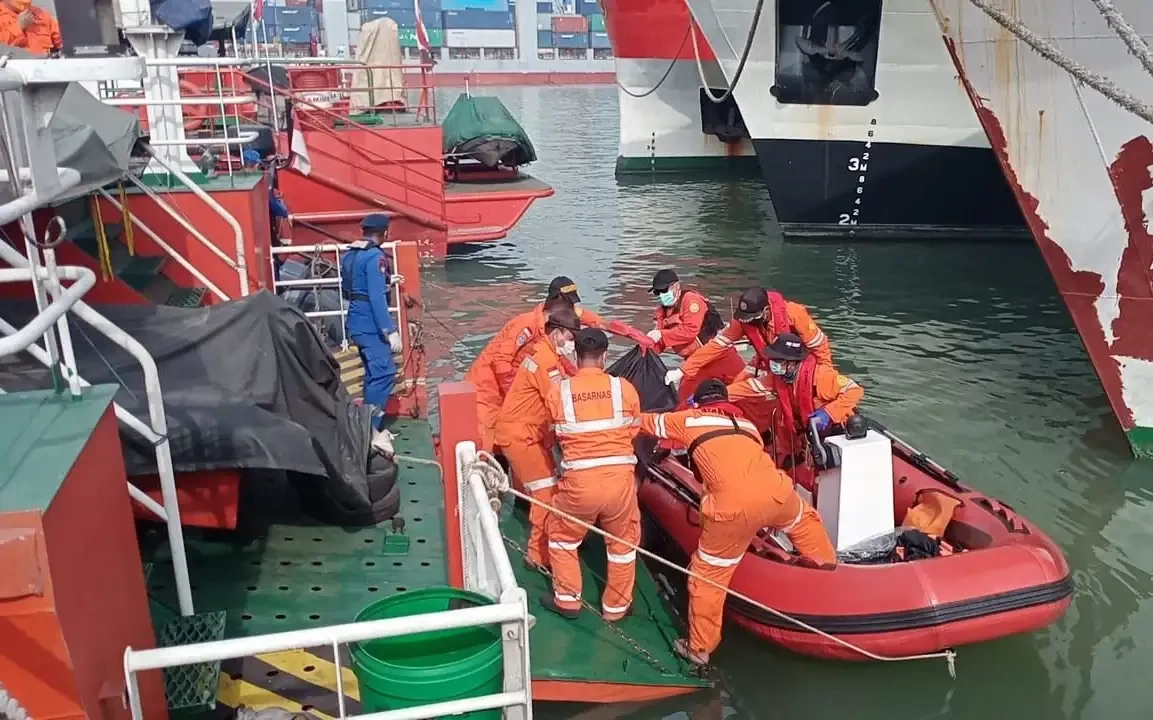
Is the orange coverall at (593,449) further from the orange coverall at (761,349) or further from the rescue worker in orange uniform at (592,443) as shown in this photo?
the orange coverall at (761,349)

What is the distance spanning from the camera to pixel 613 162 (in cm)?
2970

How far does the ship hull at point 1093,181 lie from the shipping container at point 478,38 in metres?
100

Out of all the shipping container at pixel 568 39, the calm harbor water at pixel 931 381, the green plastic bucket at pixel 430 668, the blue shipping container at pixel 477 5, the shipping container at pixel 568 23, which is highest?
the blue shipping container at pixel 477 5

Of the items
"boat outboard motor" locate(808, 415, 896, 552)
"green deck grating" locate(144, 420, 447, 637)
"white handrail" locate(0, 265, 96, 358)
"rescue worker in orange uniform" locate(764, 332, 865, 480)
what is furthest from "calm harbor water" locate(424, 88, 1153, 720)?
"white handrail" locate(0, 265, 96, 358)

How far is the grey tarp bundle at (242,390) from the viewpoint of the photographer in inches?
158

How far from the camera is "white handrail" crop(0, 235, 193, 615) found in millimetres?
3205

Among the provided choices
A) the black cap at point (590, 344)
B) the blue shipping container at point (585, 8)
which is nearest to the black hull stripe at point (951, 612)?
the black cap at point (590, 344)

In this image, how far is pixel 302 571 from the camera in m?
4.74

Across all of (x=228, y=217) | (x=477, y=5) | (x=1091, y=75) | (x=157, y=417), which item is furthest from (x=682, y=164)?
(x=477, y=5)

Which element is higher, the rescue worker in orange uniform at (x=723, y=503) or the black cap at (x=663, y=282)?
the black cap at (x=663, y=282)

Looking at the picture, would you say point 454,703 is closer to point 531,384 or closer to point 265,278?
point 531,384

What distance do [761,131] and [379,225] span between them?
10.4 m

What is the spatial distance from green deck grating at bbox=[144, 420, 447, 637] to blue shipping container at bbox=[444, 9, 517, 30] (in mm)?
106844

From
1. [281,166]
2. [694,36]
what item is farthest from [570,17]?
[281,166]
